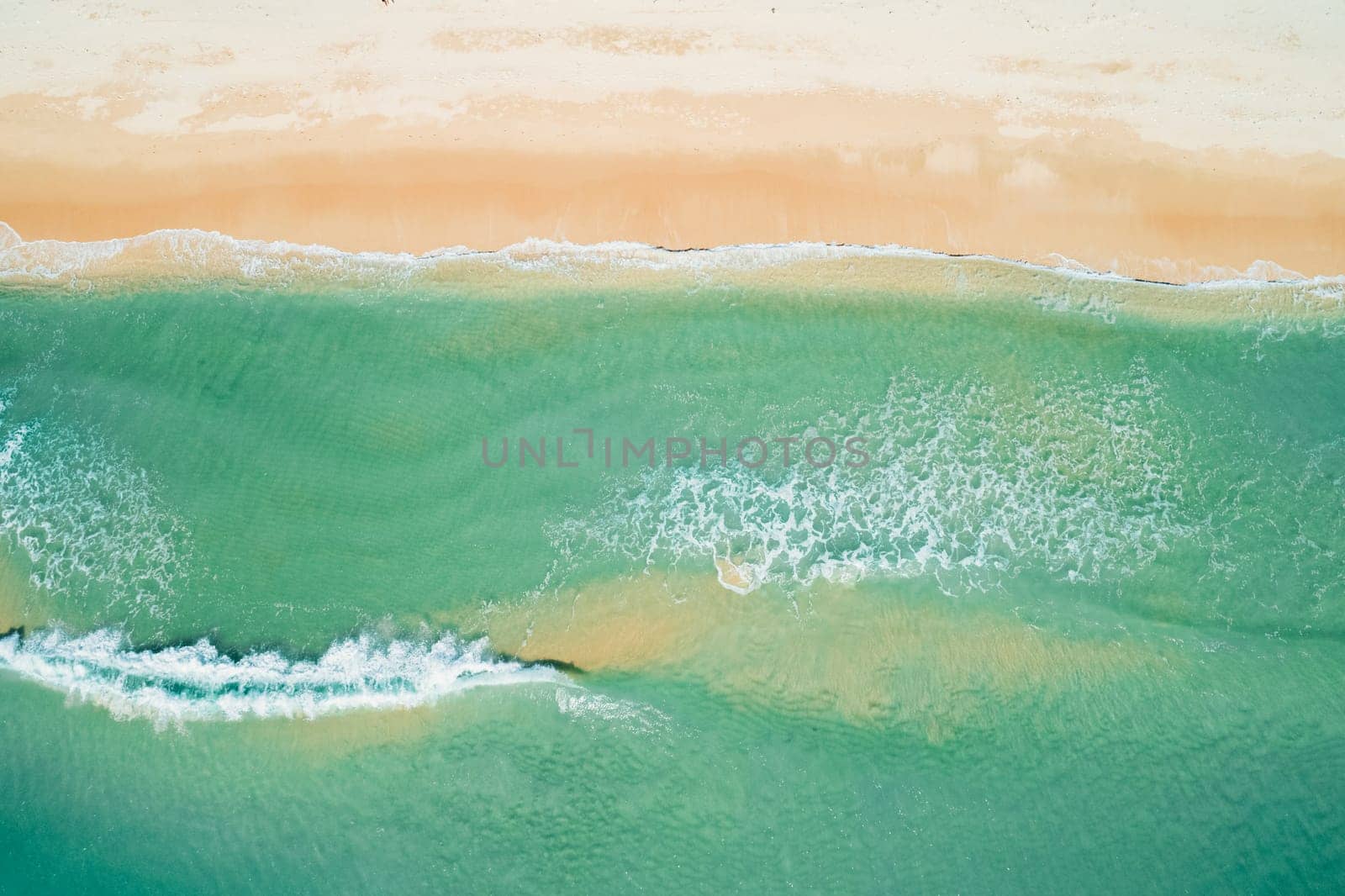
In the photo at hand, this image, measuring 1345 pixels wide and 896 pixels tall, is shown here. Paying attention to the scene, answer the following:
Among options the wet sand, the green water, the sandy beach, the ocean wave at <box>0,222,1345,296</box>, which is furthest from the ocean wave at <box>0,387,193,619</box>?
the wet sand

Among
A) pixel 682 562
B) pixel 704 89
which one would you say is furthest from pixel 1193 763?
pixel 704 89

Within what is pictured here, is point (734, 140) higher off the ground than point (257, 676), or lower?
higher

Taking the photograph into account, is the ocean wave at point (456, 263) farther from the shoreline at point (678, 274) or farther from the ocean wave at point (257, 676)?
the ocean wave at point (257, 676)

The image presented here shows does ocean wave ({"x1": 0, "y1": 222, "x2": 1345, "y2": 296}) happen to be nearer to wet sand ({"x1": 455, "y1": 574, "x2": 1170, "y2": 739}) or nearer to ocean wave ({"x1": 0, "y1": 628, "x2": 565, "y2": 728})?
wet sand ({"x1": 455, "y1": 574, "x2": 1170, "y2": 739})

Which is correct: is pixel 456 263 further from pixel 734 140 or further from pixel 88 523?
pixel 88 523

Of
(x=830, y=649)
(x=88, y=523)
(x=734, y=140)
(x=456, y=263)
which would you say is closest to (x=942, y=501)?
(x=830, y=649)

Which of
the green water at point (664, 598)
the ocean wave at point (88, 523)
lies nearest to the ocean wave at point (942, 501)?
the green water at point (664, 598)

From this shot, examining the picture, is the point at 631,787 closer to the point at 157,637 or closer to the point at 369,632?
the point at 369,632
